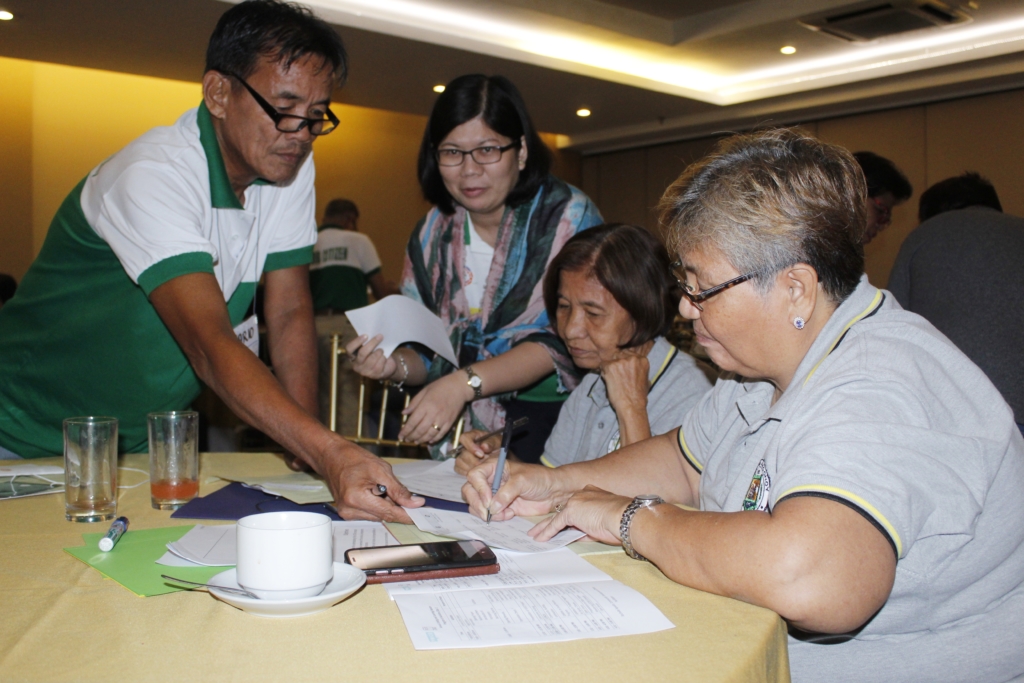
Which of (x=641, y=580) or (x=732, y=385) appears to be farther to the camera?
(x=732, y=385)

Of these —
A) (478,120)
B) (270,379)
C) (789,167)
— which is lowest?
(270,379)

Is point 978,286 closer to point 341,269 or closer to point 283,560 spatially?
point 283,560

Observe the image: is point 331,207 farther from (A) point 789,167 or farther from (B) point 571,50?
(A) point 789,167

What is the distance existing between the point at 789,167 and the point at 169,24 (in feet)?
16.8

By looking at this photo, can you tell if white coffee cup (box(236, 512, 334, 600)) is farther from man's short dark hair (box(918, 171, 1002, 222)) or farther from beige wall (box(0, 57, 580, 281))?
beige wall (box(0, 57, 580, 281))

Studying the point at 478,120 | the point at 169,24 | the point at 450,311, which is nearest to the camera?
the point at 478,120

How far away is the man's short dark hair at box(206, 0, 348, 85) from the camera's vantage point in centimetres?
184

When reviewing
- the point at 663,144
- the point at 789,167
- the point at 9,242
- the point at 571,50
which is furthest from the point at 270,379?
the point at 663,144

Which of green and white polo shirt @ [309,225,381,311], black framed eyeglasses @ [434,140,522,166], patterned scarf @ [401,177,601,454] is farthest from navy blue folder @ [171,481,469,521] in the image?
green and white polo shirt @ [309,225,381,311]

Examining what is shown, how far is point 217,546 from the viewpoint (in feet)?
3.77

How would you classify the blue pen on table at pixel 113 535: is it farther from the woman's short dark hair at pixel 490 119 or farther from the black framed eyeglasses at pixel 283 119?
the woman's short dark hair at pixel 490 119

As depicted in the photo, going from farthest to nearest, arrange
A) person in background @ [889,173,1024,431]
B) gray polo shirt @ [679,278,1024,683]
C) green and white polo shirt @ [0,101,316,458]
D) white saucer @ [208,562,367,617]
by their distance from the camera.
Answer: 1. person in background @ [889,173,1024,431]
2. green and white polo shirt @ [0,101,316,458]
3. gray polo shirt @ [679,278,1024,683]
4. white saucer @ [208,562,367,617]

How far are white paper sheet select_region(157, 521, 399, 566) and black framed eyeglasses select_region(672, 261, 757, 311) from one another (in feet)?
2.00

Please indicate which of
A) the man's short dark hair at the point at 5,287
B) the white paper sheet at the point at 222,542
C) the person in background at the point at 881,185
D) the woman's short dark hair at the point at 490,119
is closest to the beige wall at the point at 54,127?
the man's short dark hair at the point at 5,287
